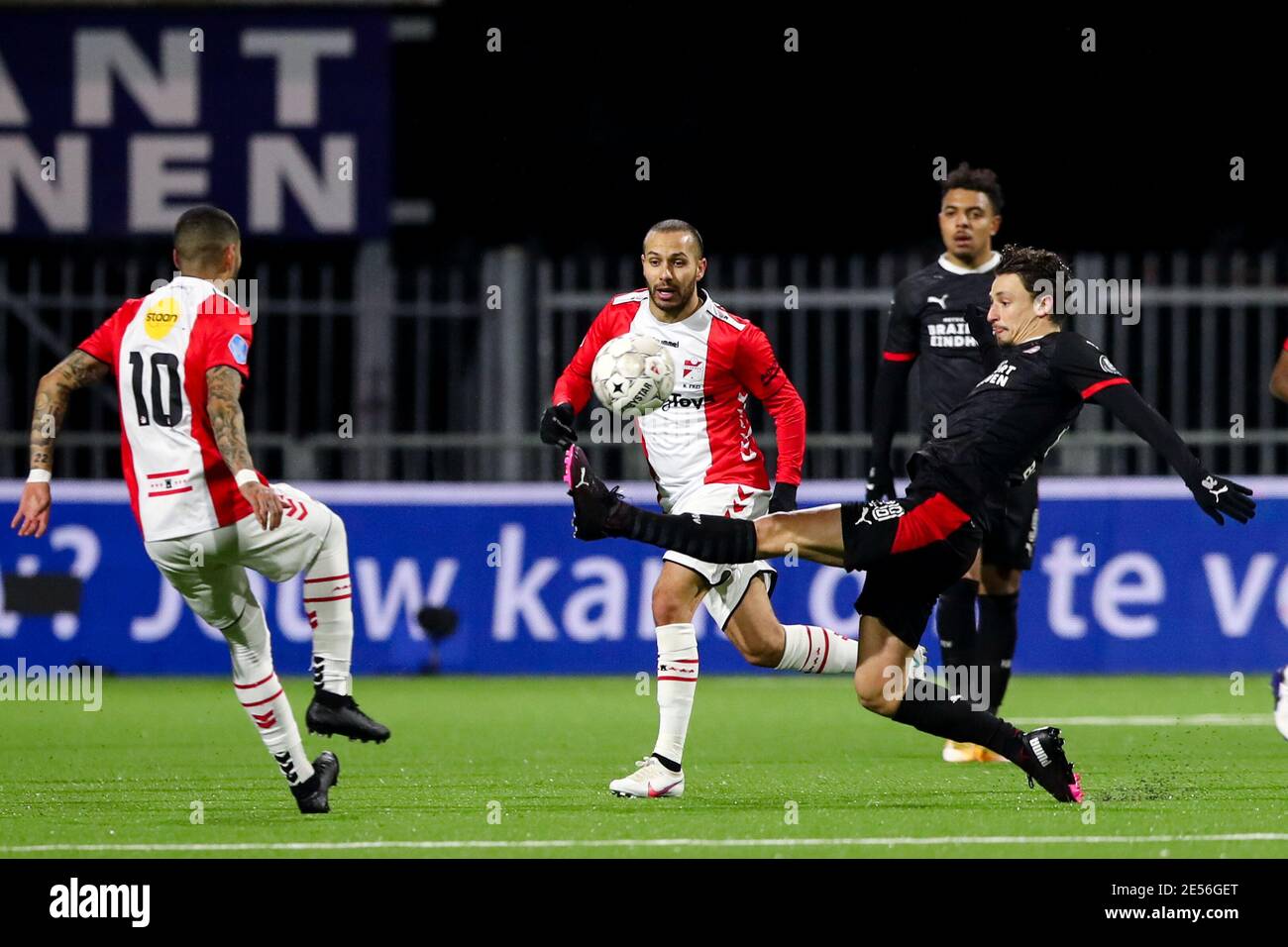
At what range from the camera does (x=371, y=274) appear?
1416 cm

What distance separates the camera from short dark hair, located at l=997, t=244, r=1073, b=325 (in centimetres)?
757

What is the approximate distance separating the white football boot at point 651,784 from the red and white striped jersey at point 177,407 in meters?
1.53

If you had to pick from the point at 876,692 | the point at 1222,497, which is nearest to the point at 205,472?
the point at 876,692

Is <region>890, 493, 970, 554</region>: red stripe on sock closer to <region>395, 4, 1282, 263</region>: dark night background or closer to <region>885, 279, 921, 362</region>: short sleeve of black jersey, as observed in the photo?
<region>885, 279, 921, 362</region>: short sleeve of black jersey

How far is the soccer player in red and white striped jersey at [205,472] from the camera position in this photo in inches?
276

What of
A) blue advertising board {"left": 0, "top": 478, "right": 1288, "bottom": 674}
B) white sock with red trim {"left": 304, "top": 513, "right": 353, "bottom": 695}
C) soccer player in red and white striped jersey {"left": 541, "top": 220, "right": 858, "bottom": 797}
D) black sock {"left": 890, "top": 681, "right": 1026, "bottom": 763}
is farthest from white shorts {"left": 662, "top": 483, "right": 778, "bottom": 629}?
blue advertising board {"left": 0, "top": 478, "right": 1288, "bottom": 674}

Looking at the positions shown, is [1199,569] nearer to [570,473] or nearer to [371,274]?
[371,274]

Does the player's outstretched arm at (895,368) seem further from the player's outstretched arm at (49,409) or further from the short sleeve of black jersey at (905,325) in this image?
the player's outstretched arm at (49,409)

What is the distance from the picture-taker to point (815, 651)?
8.10 metres

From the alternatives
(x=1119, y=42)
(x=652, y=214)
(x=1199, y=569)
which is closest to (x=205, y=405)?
(x=1199, y=569)

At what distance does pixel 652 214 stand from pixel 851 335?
527 cm

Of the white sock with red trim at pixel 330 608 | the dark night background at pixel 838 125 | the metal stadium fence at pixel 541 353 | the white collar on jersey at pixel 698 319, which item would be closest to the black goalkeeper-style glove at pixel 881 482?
the white collar on jersey at pixel 698 319

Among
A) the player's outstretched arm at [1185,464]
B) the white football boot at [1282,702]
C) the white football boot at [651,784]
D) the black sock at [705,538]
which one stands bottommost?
the white football boot at [651,784]

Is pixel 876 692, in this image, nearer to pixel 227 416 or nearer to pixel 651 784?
pixel 651 784
